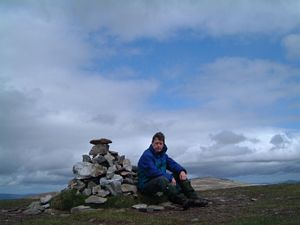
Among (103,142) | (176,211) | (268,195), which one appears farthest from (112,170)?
(268,195)

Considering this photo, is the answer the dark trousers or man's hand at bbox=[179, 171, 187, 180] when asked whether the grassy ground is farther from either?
man's hand at bbox=[179, 171, 187, 180]

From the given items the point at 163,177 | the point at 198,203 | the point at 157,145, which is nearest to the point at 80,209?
the point at 163,177

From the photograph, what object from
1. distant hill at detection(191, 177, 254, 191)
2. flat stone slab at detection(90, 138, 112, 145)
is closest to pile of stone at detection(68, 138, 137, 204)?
flat stone slab at detection(90, 138, 112, 145)

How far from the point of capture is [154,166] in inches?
765

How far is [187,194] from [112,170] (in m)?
4.03

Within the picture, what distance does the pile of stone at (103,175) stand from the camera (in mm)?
20078

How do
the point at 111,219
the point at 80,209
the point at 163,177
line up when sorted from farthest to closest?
the point at 163,177 < the point at 80,209 < the point at 111,219

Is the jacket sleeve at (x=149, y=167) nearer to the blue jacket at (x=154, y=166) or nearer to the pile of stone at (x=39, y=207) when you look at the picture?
the blue jacket at (x=154, y=166)

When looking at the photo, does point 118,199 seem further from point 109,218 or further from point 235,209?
point 235,209

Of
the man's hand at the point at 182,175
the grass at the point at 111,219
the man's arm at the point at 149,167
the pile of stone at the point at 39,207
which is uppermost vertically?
the man's arm at the point at 149,167

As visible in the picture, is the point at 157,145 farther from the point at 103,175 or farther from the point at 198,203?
Answer: the point at 103,175

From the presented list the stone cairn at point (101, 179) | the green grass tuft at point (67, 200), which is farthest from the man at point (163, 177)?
the green grass tuft at point (67, 200)

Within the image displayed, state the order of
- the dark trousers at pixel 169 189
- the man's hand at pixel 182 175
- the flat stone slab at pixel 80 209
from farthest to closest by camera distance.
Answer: the man's hand at pixel 182 175, the dark trousers at pixel 169 189, the flat stone slab at pixel 80 209

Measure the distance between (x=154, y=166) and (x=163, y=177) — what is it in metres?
0.62
